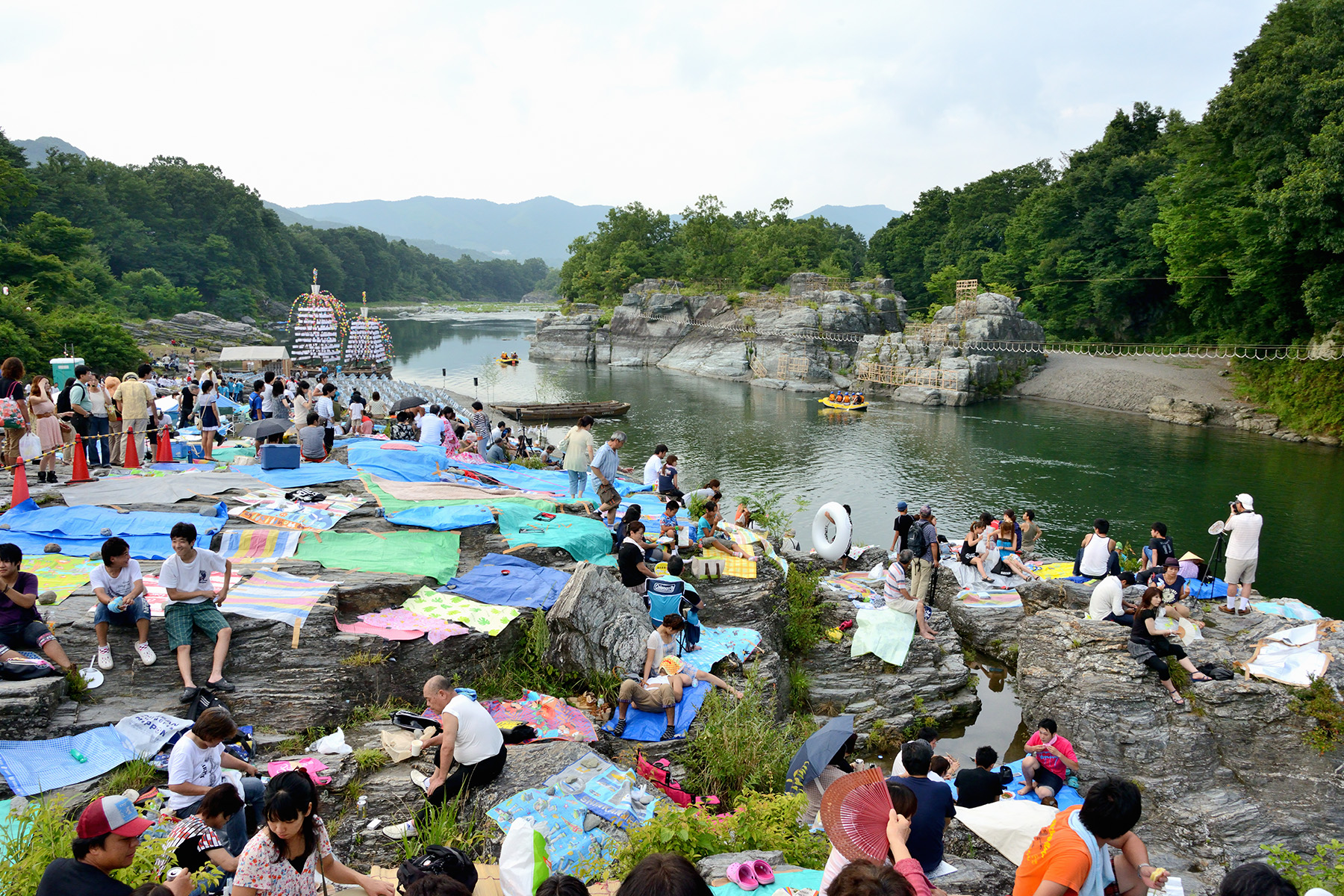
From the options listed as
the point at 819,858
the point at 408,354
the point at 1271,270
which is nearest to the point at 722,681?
the point at 819,858

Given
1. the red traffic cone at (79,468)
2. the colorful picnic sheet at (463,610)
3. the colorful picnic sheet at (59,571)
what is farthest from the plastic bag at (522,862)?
the red traffic cone at (79,468)

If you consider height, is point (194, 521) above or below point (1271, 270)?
below

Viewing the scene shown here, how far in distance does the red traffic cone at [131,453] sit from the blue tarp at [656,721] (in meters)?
9.58

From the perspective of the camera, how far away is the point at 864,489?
24000mm

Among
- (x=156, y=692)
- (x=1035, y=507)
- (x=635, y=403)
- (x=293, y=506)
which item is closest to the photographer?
(x=156, y=692)

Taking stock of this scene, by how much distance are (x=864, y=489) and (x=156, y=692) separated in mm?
20535

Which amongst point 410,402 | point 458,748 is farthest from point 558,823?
point 410,402

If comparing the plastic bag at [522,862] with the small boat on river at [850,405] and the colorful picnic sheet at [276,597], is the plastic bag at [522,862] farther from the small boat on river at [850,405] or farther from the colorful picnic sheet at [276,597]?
the small boat on river at [850,405]

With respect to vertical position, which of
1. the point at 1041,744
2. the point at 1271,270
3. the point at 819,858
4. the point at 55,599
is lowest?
the point at 1041,744

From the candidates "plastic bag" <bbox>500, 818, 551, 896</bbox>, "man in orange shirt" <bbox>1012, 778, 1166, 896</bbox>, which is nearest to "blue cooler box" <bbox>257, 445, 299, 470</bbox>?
"plastic bag" <bbox>500, 818, 551, 896</bbox>

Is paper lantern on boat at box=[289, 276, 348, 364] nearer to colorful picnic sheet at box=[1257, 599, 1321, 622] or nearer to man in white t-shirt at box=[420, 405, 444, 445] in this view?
man in white t-shirt at box=[420, 405, 444, 445]

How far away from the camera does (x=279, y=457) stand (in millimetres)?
11969

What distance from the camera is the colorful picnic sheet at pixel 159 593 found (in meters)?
6.92

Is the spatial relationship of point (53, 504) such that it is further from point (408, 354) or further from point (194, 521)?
point (408, 354)
